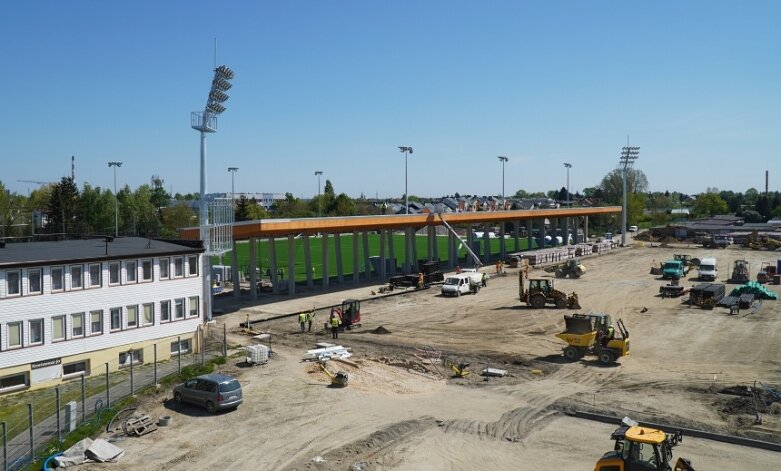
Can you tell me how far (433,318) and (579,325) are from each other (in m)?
12.6

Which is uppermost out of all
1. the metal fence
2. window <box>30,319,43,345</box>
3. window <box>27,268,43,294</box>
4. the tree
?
the tree

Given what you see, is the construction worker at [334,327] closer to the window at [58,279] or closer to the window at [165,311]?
the window at [165,311]

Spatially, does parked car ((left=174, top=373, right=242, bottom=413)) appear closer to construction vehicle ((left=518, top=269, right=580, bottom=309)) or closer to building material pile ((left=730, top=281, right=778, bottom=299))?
construction vehicle ((left=518, top=269, right=580, bottom=309))

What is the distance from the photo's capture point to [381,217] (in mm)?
52469

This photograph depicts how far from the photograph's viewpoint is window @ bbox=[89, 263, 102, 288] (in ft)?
88.8

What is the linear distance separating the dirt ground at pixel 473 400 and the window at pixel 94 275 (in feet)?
22.1

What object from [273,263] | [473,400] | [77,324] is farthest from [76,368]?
[273,263]

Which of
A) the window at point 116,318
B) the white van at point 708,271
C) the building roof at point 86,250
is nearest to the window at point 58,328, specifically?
the window at point 116,318

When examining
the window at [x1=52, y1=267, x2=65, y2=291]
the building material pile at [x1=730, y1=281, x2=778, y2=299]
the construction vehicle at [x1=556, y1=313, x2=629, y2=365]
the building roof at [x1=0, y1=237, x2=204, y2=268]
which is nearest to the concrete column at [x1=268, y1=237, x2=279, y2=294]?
the building roof at [x1=0, y1=237, x2=204, y2=268]

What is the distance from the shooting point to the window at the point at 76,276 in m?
26.4

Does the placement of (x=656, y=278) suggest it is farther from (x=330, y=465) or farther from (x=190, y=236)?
(x=330, y=465)

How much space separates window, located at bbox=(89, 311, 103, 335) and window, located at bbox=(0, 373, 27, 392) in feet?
10.3

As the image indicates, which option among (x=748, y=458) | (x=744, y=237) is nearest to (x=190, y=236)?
(x=748, y=458)

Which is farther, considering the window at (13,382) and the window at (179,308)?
the window at (179,308)
